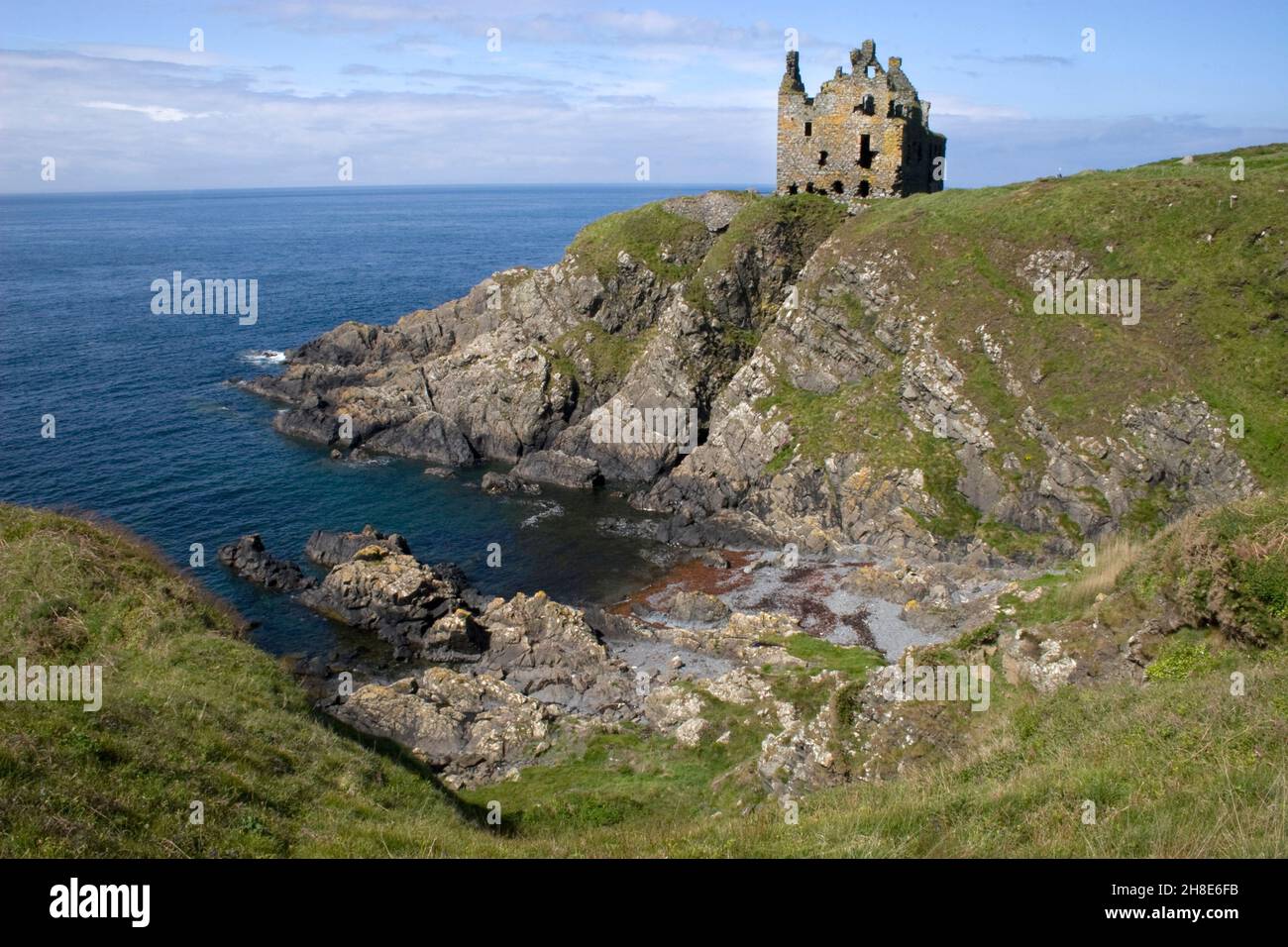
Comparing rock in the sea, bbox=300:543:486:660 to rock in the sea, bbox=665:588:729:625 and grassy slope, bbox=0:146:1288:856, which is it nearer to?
rock in the sea, bbox=665:588:729:625

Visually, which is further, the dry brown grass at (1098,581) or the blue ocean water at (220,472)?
the blue ocean water at (220,472)

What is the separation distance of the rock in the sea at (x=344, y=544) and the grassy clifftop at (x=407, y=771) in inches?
1001

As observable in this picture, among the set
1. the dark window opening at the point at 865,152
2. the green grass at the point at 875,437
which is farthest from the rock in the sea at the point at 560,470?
the dark window opening at the point at 865,152

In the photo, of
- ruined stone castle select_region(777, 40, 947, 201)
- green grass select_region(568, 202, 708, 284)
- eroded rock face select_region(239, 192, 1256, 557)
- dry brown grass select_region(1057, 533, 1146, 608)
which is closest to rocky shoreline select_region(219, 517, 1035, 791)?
eroded rock face select_region(239, 192, 1256, 557)

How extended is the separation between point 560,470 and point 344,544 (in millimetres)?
17974

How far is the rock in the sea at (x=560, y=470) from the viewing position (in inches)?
2499

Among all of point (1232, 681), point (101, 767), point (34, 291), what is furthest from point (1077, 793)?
point (34, 291)

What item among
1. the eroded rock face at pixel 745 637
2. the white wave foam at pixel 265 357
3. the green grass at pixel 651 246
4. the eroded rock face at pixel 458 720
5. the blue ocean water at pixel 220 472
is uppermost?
the green grass at pixel 651 246

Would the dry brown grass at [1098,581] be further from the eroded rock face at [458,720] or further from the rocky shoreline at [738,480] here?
the eroded rock face at [458,720]

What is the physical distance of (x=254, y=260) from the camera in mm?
167625

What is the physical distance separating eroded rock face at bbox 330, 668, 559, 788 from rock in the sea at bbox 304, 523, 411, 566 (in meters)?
14.2

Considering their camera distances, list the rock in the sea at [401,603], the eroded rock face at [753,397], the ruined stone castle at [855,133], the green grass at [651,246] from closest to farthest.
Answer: the rock in the sea at [401,603] → the eroded rock face at [753,397] → the ruined stone castle at [855,133] → the green grass at [651,246]

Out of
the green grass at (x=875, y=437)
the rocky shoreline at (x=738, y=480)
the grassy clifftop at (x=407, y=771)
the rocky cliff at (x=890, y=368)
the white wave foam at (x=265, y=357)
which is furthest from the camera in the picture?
the white wave foam at (x=265, y=357)

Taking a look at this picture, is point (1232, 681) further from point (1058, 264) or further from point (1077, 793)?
point (1058, 264)
